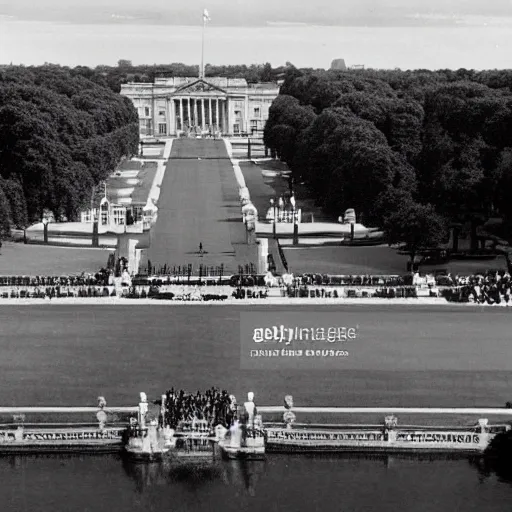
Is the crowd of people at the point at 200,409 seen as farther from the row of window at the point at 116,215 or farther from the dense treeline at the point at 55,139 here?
the row of window at the point at 116,215

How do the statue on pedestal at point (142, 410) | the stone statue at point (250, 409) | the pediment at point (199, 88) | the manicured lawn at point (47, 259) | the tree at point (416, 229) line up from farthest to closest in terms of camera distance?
1. the pediment at point (199, 88)
2. the tree at point (416, 229)
3. the manicured lawn at point (47, 259)
4. the stone statue at point (250, 409)
5. the statue on pedestal at point (142, 410)

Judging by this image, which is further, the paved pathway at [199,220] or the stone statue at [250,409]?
the paved pathway at [199,220]

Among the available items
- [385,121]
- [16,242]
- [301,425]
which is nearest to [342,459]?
[301,425]

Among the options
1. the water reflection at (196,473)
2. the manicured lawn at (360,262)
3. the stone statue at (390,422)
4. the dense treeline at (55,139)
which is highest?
the dense treeline at (55,139)

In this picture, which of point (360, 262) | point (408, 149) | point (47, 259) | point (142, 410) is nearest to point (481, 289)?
point (360, 262)

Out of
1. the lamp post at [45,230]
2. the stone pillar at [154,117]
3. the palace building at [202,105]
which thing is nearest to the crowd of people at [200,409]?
the lamp post at [45,230]

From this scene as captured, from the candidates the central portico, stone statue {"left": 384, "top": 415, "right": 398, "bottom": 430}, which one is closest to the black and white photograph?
stone statue {"left": 384, "top": 415, "right": 398, "bottom": 430}

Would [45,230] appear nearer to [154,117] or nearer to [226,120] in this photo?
[154,117]
